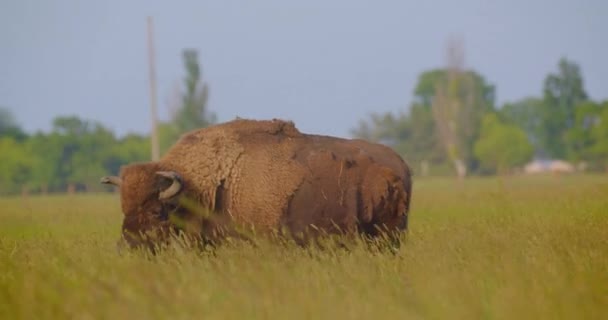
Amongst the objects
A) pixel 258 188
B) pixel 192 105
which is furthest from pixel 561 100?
pixel 258 188

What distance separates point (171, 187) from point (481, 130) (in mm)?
75612

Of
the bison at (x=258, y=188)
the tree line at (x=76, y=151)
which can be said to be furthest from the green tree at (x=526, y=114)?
the bison at (x=258, y=188)

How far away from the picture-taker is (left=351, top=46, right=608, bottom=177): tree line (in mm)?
64750

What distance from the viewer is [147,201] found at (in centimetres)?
827

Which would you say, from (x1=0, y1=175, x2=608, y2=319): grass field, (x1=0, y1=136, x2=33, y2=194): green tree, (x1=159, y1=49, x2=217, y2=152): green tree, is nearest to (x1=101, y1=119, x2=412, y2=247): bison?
(x1=0, y1=175, x2=608, y2=319): grass field

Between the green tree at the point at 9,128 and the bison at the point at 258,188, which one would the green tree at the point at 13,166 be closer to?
the green tree at the point at 9,128

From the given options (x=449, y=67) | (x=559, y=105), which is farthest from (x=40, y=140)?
(x=559, y=105)

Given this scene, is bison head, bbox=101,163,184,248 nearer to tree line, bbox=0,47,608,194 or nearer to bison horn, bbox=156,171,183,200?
bison horn, bbox=156,171,183,200

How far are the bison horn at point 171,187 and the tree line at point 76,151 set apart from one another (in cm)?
4676

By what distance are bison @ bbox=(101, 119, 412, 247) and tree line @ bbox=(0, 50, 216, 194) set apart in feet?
152

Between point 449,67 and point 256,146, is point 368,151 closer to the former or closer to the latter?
point 256,146

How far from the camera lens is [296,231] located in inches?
332

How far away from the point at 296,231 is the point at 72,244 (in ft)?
7.73

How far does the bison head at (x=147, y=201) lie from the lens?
819 cm
